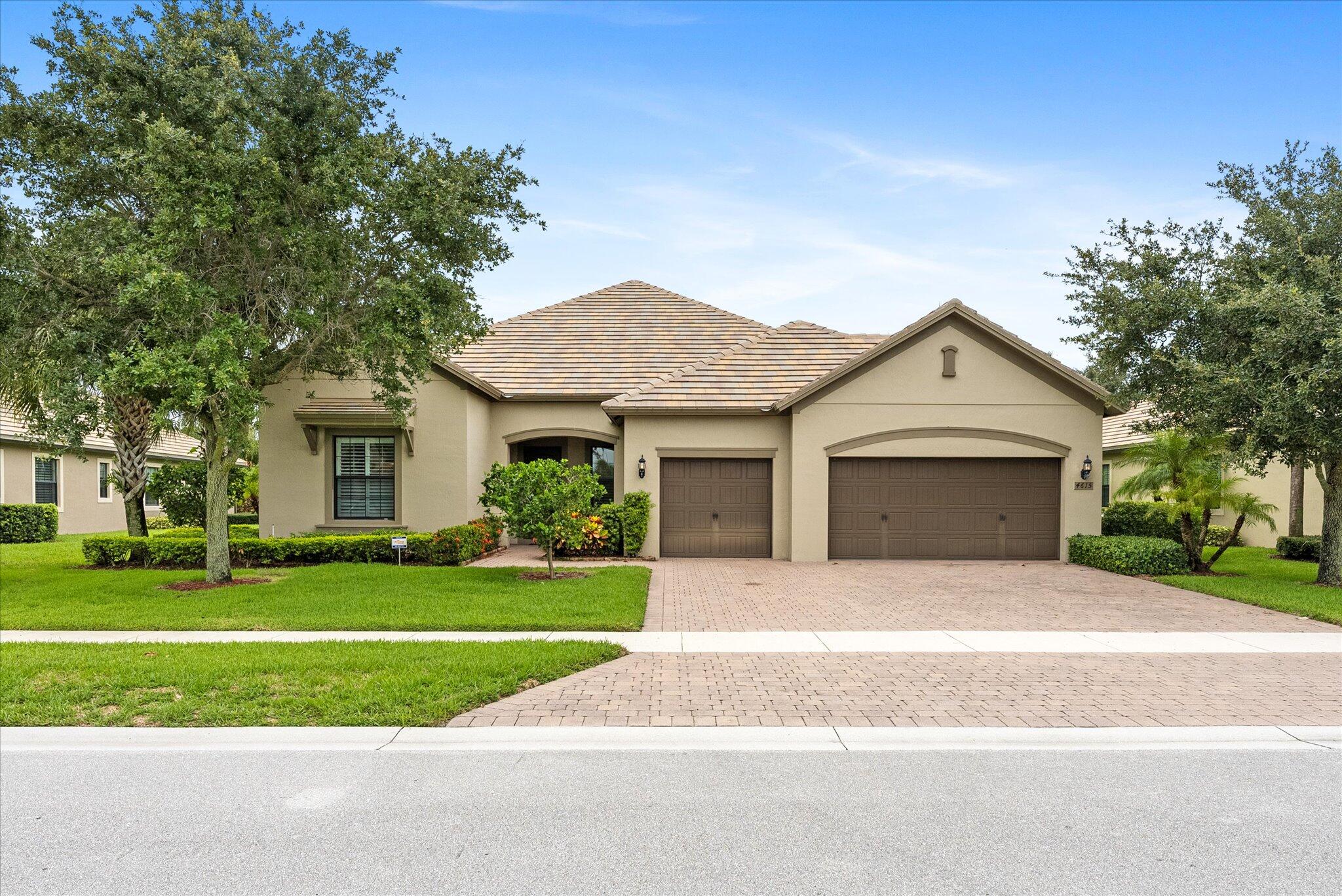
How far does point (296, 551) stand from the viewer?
51.9 feet

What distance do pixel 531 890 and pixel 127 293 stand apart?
429 inches

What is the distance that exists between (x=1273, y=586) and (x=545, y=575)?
12.9 meters

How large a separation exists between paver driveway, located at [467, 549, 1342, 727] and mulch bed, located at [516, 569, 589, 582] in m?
2.01

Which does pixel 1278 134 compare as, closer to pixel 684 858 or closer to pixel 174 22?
pixel 684 858

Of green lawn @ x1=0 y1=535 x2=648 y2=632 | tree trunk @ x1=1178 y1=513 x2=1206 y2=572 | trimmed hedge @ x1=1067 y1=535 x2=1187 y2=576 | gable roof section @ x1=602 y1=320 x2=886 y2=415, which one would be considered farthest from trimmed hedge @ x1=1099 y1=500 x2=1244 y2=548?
green lawn @ x1=0 y1=535 x2=648 y2=632

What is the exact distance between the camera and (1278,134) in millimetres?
15055

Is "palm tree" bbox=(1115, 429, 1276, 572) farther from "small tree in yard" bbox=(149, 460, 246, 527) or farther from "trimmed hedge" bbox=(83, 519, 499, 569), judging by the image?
"small tree in yard" bbox=(149, 460, 246, 527)

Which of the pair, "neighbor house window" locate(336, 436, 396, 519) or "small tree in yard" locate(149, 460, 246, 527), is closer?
"small tree in yard" locate(149, 460, 246, 527)

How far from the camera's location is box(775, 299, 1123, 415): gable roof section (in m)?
17.0

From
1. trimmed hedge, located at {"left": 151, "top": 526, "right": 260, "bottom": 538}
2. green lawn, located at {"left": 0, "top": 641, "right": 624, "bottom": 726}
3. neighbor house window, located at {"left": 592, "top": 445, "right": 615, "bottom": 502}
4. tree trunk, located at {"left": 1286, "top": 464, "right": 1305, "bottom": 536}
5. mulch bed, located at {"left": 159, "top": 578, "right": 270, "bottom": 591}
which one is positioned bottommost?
mulch bed, located at {"left": 159, "top": 578, "right": 270, "bottom": 591}

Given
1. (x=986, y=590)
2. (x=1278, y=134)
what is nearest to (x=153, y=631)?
(x=986, y=590)

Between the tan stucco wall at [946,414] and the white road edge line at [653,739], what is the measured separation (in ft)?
38.6

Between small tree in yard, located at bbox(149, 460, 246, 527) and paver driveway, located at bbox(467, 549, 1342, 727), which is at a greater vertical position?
small tree in yard, located at bbox(149, 460, 246, 527)

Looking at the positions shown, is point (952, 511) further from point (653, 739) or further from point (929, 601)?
point (653, 739)
